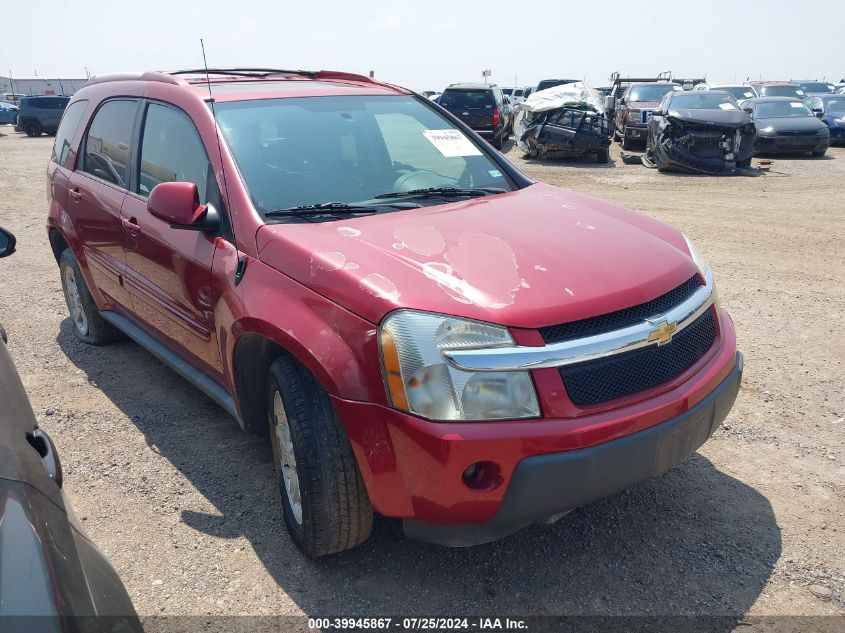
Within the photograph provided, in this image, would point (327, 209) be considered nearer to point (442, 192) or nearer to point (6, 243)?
point (442, 192)

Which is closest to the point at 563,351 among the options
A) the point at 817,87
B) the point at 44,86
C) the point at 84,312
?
the point at 84,312

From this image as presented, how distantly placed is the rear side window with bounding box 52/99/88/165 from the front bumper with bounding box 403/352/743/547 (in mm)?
3860

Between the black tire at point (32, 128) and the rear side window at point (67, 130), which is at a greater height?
the rear side window at point (67, 130)

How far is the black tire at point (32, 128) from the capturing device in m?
29.1

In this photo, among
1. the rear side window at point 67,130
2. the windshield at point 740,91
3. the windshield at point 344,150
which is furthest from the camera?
the windshield at point 740,91

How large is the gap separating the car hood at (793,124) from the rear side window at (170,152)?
598 inches

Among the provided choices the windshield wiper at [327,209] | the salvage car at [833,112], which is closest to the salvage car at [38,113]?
the salvage car at [833,112]

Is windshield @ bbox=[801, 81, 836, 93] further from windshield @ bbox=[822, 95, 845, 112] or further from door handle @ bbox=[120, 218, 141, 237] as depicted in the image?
door handle @ bbox=[120, 218, 141, 237]

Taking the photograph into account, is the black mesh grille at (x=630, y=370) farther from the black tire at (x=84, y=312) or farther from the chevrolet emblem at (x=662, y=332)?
the black tire at (x=84, y=312)

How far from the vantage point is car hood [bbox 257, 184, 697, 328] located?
2.29 metres

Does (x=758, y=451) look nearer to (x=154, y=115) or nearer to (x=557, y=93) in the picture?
(x=154, y=115)

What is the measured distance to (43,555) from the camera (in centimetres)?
128

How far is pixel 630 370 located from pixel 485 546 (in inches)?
40.0

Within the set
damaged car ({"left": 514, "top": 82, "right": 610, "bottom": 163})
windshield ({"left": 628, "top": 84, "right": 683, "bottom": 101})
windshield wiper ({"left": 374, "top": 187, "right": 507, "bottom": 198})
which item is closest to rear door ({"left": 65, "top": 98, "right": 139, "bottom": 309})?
windshield wiper ({"left": 374, "top": 187, "right": 507, "bottom": 198})
